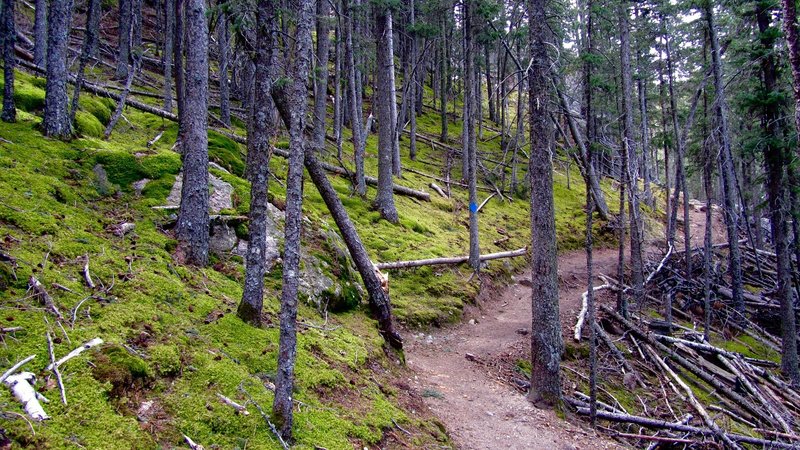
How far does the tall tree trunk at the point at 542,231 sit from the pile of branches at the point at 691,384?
44.7 inches

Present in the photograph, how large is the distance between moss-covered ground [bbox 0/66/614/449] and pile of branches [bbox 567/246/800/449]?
5.24m

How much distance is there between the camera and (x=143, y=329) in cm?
529

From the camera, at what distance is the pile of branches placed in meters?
9.36

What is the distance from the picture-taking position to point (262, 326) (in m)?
6.62

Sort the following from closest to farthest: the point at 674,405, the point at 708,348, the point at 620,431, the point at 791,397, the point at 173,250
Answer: the point at 173,250 < the point at 620,431 < the point at 674,405 < the point at 791,397 < the point at 708,348

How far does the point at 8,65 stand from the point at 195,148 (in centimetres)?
412

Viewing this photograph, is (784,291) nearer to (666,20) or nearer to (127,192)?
(666,20)

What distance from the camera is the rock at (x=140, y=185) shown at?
8383 mm

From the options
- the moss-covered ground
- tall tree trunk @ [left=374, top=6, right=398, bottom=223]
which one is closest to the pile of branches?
the moss-covered ground

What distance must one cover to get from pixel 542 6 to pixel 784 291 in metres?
12.3

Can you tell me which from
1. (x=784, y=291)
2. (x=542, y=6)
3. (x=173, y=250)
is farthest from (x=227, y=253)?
(x=784, y=291)

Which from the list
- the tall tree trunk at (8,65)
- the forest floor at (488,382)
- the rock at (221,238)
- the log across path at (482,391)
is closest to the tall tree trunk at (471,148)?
the forest floor at (488,382)

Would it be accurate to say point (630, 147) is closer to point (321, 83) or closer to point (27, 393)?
point (321, 83)

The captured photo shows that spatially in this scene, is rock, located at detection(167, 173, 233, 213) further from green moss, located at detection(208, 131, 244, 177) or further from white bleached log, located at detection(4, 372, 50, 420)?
white bleached log, located at detection(4, 372, 50, 420)
